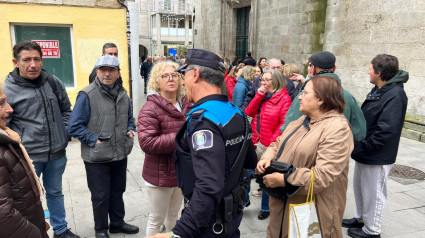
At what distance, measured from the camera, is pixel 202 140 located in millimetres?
1729

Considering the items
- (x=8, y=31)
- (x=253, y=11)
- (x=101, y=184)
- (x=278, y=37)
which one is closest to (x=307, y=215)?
(x=101, y=184)

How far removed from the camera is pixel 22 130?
2967 mm

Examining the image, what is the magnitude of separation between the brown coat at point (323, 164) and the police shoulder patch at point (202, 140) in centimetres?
75

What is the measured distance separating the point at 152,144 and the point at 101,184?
891 mm

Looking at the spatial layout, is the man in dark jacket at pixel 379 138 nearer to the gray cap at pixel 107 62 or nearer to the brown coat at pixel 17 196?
the gray cap at pixel 107 62

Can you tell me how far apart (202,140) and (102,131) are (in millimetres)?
1760

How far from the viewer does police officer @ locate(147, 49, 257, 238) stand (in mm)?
1684

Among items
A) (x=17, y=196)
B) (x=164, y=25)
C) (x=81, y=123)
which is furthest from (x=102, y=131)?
(x=164, y=25)

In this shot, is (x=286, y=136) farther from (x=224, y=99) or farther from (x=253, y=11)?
(x=253, y=11)

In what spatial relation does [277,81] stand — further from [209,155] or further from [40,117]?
[40,117]

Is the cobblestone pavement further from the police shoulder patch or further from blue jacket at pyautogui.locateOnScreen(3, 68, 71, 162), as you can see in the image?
the police shoulder patch

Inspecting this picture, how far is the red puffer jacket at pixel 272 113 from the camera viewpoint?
3.80 meters

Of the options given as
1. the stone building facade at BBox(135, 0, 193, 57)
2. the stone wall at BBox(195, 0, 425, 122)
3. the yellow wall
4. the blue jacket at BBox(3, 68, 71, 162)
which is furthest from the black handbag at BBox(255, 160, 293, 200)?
the stone building facade at BBox(135, 0, 193, 57)

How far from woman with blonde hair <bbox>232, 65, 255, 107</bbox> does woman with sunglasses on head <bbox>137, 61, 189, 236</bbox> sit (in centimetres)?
285
